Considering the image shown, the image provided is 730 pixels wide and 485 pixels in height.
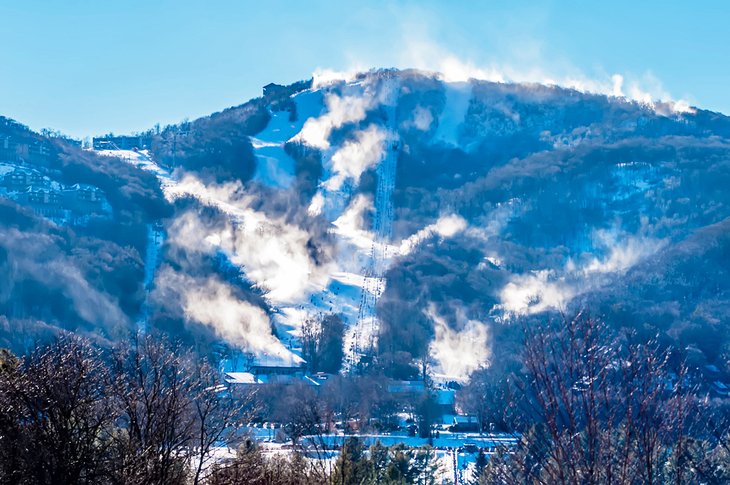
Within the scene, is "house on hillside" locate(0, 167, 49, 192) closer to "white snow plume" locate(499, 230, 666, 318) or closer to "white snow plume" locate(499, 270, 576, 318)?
"white snow plume" locate(499, 270, 576, 318)

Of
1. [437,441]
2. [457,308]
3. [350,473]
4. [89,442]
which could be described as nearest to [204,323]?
[457,308]

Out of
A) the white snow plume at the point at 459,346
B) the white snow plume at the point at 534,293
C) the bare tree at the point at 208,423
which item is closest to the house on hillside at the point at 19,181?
the white snow plume at the point at 459,346

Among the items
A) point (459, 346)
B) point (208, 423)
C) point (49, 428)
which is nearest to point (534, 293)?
point (459, 346)

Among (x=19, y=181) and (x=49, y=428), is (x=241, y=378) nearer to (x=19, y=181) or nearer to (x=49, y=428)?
(x=19, y=181)

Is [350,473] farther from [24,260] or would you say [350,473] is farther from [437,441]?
[24,260]

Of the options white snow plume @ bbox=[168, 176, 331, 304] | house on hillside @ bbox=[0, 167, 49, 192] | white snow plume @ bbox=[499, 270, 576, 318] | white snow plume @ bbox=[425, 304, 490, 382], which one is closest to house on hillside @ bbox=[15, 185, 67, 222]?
house on hillside @ bbox=[0, 167, 49, 192]

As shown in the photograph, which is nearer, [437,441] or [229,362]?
[437,441]
